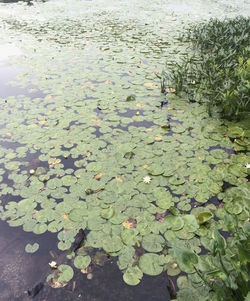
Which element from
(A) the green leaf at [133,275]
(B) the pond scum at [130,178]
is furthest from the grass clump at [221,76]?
(A) the green leaf at [133,275]

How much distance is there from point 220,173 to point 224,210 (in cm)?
49

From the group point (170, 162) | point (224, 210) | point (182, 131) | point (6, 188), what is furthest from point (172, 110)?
point (6, 188)

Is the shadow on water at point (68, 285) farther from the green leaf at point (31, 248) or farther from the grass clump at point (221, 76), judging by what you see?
the grass clump at point (221, 76)

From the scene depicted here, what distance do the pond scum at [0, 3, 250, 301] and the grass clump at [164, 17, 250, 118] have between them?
0.23 metres

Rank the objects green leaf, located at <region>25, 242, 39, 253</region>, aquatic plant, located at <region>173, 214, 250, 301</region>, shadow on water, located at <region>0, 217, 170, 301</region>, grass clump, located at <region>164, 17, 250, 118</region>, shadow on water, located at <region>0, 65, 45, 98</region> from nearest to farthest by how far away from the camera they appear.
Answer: aquatic plant, located at <region>173, 214, 250, 301</region> → shadow on water, located at <region>0, 217, 170, 301</region> → green leaf, located at <region>25, 242, 39, 253</region> → grass clump, located at <region>164, 17, 250, 118</region> → shadow on water, located at <region>0, 65, 45, 98</region>

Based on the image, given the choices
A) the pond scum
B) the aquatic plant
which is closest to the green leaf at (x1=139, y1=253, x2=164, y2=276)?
the pond scum

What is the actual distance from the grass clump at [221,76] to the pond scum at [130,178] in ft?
0.74

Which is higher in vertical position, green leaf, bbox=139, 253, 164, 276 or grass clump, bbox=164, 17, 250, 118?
grass clump, bbox=164, 17, 250, 118

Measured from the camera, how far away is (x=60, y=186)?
2623 mm

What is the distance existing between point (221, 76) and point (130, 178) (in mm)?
2270

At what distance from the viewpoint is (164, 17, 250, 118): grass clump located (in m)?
3.54

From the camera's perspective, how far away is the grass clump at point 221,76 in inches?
139

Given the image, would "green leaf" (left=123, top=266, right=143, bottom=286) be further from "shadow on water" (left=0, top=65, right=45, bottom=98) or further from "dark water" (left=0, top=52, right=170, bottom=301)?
"shadow on water" (left=0, top=65, right=45, bottom=98)

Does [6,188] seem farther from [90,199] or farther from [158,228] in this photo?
[158,228]
